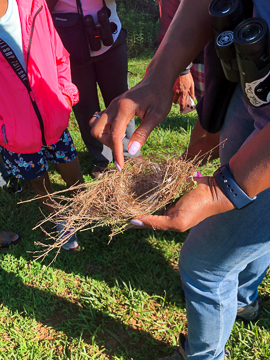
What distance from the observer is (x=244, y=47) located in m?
1.05

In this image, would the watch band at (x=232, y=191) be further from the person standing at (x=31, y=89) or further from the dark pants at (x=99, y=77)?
the dark pants at (x=99, y=77)

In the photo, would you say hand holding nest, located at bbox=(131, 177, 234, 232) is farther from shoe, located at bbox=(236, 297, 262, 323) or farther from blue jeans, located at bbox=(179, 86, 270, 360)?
shoe, located at bbox=(236, 297, 262, 323)

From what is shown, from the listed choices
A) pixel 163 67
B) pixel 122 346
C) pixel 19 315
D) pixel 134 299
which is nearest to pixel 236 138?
pixel 163 67

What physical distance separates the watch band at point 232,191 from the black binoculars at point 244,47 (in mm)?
324

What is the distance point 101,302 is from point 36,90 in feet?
5.82

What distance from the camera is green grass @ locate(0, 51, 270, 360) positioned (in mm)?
2045

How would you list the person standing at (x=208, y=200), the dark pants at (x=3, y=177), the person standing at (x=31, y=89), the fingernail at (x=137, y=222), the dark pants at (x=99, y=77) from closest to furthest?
the person standing at (x=208, y=200) < the fingernail at (x=137, y=222) < the person standing at (x=31, y=89) < the dark pants at (x=99, y=77) < the dark pants at (x=3, y=177)

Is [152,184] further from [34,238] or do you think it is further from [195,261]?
[34,238]

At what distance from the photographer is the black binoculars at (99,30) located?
2.45 metres

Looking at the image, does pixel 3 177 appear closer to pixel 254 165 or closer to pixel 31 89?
pixel 31 89

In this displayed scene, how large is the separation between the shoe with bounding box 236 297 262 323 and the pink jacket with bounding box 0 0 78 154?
201cm

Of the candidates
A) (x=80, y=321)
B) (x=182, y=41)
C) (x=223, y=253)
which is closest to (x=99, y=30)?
(x=182, y=41)

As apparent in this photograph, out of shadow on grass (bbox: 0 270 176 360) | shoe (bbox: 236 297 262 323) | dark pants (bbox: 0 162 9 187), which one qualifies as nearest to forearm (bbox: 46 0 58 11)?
dark pants (bbox: 0 162 9 187)

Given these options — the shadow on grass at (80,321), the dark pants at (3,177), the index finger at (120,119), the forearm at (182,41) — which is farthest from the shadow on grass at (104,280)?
the forearm at (182,41)
